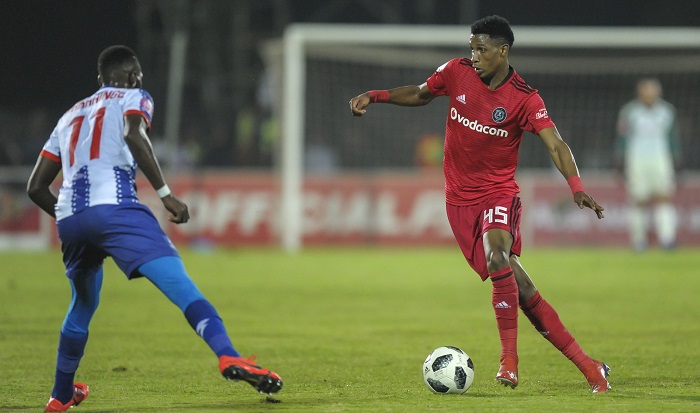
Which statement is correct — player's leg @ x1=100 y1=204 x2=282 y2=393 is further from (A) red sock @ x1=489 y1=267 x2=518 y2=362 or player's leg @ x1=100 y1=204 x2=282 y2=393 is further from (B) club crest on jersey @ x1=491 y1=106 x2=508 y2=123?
(B) club crest on jersey @ x1=491 y1=106 x2=508 y2=123

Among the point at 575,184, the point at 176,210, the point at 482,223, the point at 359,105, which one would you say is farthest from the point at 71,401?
the point at 575,184

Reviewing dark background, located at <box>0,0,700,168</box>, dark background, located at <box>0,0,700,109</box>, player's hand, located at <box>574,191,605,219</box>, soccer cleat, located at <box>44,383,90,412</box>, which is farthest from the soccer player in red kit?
dark background, located at <box>0,0,700,109</box>

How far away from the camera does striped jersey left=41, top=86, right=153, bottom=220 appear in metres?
5.89

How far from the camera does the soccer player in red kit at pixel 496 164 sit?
6773 millimetres

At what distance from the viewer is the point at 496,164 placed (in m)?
7.16

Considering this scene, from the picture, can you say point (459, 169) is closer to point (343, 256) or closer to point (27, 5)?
point (343, 256)

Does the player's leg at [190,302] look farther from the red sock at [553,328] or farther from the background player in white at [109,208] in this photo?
the red sock at [553,328]

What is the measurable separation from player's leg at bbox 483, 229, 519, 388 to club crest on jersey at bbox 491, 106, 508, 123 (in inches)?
26.3

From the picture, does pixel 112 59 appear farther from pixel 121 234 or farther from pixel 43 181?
pixel 121 234

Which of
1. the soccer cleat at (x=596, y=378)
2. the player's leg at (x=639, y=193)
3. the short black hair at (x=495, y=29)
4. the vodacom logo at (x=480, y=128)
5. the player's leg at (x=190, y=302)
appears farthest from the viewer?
the player's leg at (x=639, y=193)

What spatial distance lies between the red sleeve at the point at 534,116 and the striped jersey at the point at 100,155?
7.32 feet

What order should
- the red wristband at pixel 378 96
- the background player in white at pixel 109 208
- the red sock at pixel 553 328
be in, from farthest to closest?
the red wristband at pixel 378 96 → the red sock at pixel 553 328 → the background player in white at pixel 109 208

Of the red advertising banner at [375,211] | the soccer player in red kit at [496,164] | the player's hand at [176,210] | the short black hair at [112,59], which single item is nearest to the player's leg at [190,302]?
the player's hand at [176,210]

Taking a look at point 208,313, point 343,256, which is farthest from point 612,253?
point 208,313
